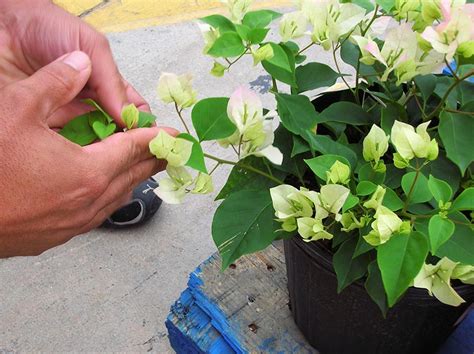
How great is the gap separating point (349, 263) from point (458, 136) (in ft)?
0.64

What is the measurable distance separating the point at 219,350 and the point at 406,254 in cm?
51

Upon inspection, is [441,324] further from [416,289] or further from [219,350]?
[219,350]

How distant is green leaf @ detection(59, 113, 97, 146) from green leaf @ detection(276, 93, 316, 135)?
234 mm

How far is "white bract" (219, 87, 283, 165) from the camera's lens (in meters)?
0.61

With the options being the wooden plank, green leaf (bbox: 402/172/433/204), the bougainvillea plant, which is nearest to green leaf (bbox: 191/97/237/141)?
the bougainvillea plant

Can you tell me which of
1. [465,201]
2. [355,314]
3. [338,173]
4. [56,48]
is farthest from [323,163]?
[56,48]

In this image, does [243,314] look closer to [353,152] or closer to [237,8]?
[353,152]

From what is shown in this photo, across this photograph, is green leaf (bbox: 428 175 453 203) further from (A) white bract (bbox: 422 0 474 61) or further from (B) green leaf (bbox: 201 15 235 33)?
(B) green leaf (bbox: 201 15 235 33)

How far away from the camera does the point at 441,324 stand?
2.73ft

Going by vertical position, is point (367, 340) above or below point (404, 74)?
below

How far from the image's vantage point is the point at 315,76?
78cm

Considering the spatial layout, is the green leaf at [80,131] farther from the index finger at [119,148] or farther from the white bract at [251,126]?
the white bract at [251,126]

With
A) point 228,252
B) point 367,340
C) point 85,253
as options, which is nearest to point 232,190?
point 228,252

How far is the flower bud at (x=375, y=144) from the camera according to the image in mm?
615
